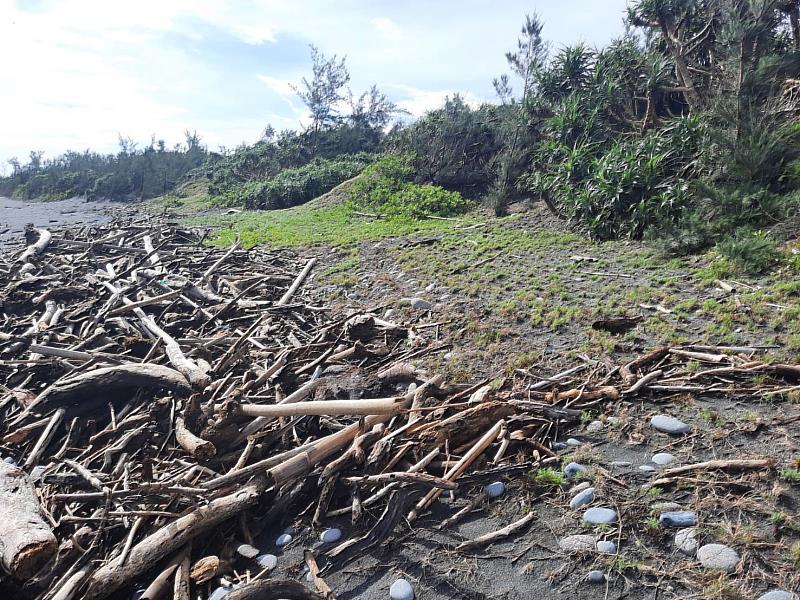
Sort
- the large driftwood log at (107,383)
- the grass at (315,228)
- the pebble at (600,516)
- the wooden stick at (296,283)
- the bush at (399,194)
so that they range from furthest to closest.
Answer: the bush at (399,194) < the grass at (315,228) < the wooden stick at (296,283) < the large driftwood log at (107,383) < the pebble at (600,516)

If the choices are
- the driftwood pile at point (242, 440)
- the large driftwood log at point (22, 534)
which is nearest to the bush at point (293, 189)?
the driftwood pile at point (242, 440)

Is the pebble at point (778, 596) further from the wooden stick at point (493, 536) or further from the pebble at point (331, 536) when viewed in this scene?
the pebble at point (331, 536)

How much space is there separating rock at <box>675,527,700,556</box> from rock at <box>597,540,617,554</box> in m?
Answer: 0.25

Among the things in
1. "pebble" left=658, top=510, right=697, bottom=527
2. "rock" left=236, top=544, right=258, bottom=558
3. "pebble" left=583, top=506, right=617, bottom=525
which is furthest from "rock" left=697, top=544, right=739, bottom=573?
"rock" left=236, top=544, right=258, bottom=558

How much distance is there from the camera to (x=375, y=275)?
800cm

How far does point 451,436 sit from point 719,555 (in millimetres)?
1425

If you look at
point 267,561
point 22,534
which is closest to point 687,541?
point 267,561

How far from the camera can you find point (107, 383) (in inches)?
159

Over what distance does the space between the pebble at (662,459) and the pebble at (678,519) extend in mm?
397

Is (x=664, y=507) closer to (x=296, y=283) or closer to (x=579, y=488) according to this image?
(x=579, y=488)

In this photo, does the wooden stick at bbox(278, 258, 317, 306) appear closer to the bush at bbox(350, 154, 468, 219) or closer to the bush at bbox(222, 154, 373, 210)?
the bush at bbox(350, 154, 468, 219)

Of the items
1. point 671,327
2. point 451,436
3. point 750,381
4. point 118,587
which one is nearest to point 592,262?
point 671,327

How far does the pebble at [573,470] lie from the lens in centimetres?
273

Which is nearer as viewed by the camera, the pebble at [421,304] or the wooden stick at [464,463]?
the wooden stick at [464,463]
